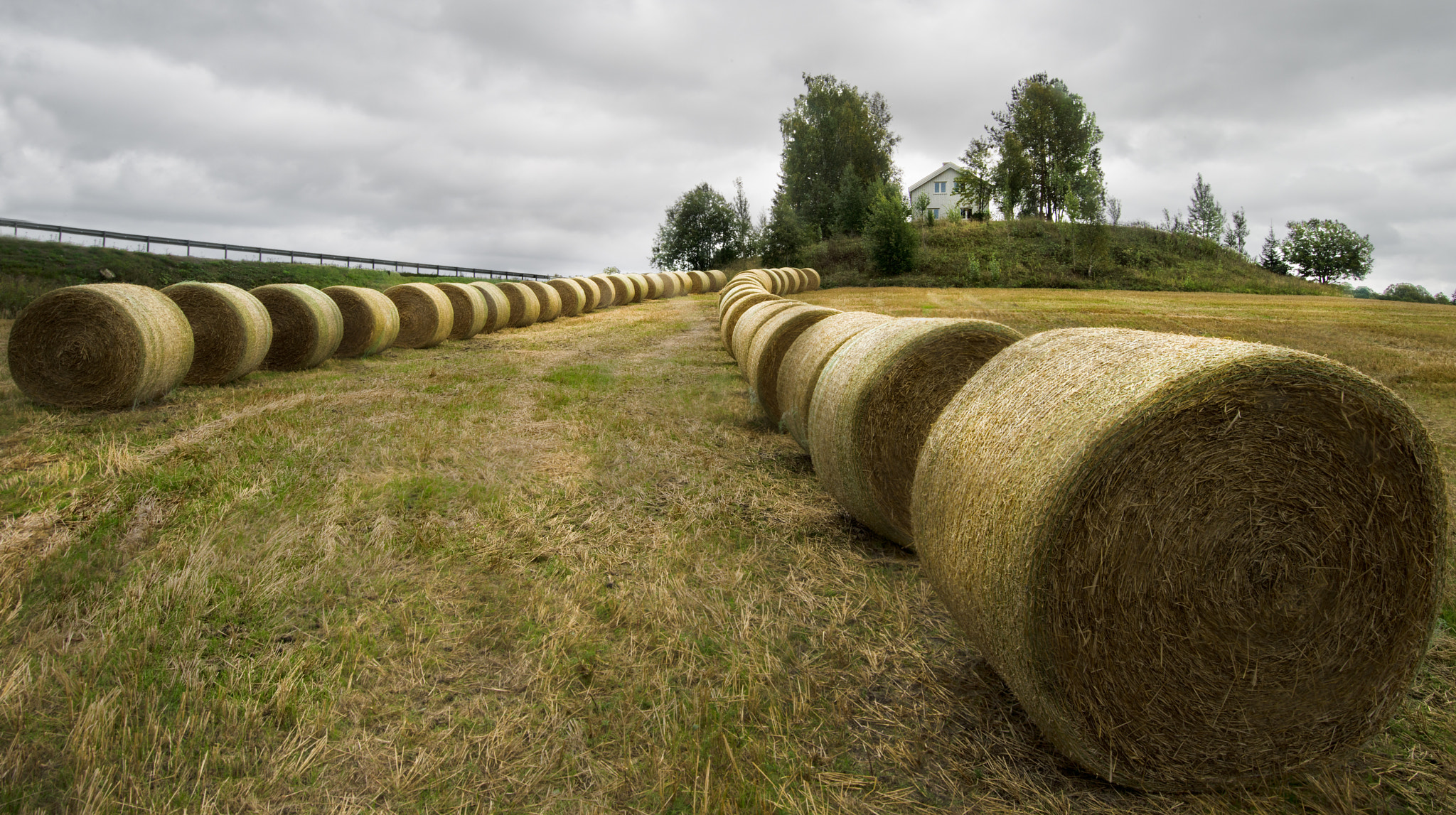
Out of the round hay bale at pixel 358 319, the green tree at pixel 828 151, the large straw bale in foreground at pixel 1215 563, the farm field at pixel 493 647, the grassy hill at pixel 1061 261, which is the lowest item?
the farm field at pixel 493 647

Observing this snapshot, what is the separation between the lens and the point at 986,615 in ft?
9.46

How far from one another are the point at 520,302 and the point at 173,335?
13.2 meters

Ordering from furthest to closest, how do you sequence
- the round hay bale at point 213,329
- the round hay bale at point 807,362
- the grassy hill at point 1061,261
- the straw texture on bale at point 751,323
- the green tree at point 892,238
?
the green tree at point 892,238 < the grassy hill at point 1061,261 < the round hay bale at point 213,329 < the straw texture on bale at point 751,323 < the round hay bale at point 807,362

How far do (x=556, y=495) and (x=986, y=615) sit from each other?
372 centimetres

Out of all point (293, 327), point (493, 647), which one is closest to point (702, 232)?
point (293, 327)

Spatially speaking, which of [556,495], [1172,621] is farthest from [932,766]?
[556,495]

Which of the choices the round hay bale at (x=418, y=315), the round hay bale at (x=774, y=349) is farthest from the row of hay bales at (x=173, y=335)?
the round hay bale at (x=774, y=349)

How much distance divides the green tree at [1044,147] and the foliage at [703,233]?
19871mm

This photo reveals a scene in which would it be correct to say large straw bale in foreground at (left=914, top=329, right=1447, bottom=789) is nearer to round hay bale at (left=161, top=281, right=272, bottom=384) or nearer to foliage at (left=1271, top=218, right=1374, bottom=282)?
round hay bale at (left=161, top=281, right=272, bottom=384)

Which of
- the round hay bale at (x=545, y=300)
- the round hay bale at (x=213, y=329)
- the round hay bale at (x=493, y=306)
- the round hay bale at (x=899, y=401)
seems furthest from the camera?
the round hay bale at (x=545, y=300)

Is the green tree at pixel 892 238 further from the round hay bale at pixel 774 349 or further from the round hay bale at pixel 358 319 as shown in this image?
the round hay bale at pixel 774 349

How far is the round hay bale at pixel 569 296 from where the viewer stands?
25.4 m

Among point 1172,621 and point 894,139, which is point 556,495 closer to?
point 1172,621

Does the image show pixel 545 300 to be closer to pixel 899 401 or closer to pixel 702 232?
pixel 899 401
